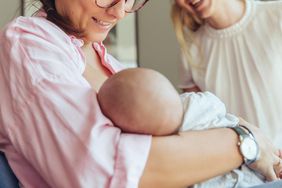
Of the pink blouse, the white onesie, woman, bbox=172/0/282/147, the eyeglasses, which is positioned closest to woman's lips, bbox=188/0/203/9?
woman, bbox=172/0/282/147

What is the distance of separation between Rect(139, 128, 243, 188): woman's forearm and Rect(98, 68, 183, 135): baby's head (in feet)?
0.10

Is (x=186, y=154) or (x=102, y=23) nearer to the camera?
(x=186, y=154)

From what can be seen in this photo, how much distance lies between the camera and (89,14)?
3.05ft

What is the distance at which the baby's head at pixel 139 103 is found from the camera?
74 cm

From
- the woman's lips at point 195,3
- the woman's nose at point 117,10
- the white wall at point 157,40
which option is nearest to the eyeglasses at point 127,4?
the woman's nose at point 117,10

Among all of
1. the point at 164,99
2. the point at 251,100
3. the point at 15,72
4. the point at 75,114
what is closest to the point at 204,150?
the point at 164,99

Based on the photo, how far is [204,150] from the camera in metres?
0.78

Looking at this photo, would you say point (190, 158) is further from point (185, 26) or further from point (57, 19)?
point (185, 26)

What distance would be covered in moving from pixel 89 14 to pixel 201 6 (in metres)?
0.90

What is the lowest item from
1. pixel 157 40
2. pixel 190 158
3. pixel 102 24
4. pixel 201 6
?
pixel 157 40

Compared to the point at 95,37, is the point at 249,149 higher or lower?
lower

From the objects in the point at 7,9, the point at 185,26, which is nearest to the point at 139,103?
the point at 185,26

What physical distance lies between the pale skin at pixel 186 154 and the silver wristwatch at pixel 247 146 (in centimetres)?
1

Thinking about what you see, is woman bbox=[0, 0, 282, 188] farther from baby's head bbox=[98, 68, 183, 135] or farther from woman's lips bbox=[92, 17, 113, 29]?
woman's lips bbox=[92, 17, 113, 29]
